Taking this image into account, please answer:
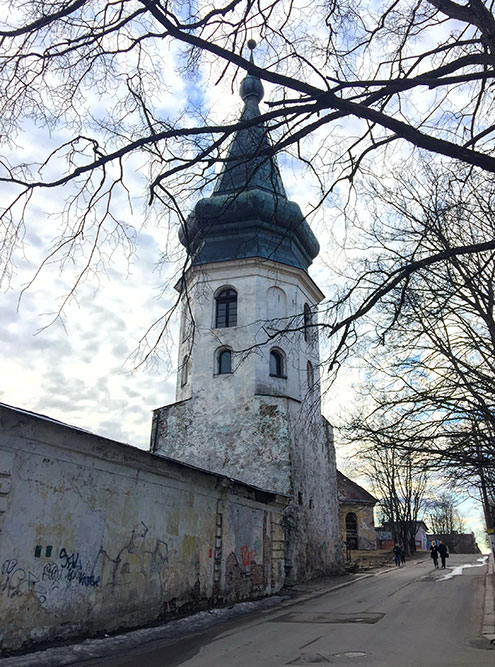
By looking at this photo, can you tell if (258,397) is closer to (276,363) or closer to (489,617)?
(276,363)

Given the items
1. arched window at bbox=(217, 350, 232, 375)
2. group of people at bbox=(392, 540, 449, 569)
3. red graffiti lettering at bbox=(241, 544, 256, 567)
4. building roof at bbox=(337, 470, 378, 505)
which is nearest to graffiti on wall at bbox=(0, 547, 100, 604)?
red graffiti lettering at bbox=(241, 544, 256, 567)

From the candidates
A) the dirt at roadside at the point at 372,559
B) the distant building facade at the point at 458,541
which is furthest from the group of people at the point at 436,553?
the distant building facade at the point at 458,541

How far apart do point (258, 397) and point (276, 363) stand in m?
2.23

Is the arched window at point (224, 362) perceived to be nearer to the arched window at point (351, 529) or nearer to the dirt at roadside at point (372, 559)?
the dirt at roadside at point (372, 559)

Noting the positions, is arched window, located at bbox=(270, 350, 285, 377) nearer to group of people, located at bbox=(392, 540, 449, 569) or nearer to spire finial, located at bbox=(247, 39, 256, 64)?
group of people, located at bbox=(392, 540, 449, 569)

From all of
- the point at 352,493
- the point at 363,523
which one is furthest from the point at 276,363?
the point at 352,493

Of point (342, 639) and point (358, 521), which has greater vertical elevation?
point (358, 521)

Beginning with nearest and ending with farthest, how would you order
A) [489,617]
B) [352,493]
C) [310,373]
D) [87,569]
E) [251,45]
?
[251,45], [87,569], [489,617], [310,373], [352,493]

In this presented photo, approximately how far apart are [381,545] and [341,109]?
50173mm

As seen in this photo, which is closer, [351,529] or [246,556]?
[246,556]

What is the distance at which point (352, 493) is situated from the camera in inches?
1852

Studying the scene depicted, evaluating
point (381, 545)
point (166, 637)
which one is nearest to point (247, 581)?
point (166, 637)

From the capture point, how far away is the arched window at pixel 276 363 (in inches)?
910

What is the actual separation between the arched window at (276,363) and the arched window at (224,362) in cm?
176
